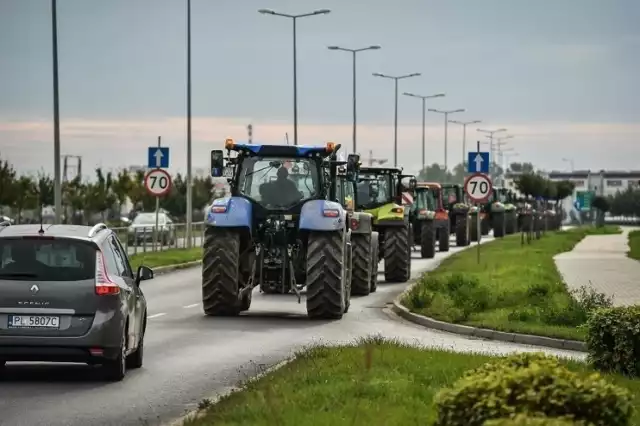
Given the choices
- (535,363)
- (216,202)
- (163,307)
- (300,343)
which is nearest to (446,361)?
(300,343)

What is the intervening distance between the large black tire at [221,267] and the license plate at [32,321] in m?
10.6

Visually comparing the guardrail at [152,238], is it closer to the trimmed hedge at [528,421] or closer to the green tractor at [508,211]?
the green tractor at [508,211]

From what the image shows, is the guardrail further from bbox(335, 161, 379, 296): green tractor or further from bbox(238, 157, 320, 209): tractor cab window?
bbox(238, 157, 320, 209): tractor cab window

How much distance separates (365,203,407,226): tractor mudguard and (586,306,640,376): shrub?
2283 centimetres

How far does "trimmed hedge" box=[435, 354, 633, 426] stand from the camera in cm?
779

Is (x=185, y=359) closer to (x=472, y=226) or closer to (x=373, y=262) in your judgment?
(x=373, y=262)

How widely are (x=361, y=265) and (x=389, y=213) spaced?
5542 millimetres

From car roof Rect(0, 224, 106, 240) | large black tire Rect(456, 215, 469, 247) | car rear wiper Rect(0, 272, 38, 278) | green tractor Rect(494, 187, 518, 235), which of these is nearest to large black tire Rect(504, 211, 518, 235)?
green tractor Rect(494, 187, 518, 235)

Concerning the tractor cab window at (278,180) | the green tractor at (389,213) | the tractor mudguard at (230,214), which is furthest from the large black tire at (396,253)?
the tractor mudguard at (230,214)

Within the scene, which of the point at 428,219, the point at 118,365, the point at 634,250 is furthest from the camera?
the point at 634,250

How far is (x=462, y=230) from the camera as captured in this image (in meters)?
67.1

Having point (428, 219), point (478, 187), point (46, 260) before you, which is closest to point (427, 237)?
point (428, 219)

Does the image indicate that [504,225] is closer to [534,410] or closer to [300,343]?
[300,343]

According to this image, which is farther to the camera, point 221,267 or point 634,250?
point 634,250
